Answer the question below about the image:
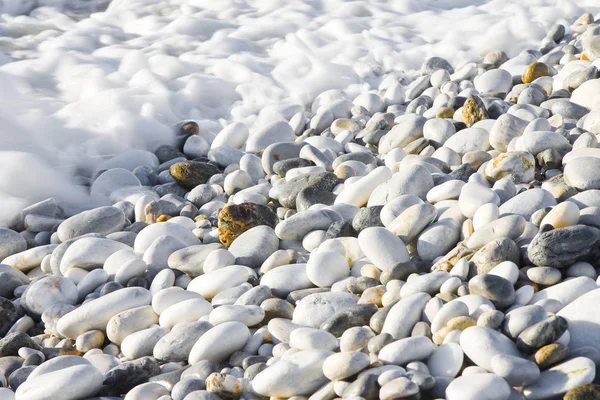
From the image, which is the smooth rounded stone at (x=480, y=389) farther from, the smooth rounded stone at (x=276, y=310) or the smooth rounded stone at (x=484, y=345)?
the smooth rounded stone at (x=276, y=310)

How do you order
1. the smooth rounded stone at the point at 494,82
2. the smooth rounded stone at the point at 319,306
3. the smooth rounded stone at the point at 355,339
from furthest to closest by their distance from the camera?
the smooth rounded stone at the point at 494,82 < the smooth rounded stone at the point at 319,306 < the smooth rounded stone at the point at 355,339

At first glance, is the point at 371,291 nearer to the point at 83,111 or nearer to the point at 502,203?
the point at 502,203

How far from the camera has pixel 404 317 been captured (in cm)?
172

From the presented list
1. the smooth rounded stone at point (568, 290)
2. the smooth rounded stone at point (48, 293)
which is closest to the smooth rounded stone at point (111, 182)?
the smooth rounded stone at point (48, 293)

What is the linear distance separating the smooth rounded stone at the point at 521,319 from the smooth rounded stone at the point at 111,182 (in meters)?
2.07

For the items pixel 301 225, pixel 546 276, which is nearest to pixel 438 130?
pixel 301 225

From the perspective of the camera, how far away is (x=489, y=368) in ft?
4.90

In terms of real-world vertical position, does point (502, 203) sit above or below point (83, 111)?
above

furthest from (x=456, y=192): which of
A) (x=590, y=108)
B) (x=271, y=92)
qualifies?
(x=271, y=92)

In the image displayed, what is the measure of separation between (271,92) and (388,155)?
1.50m

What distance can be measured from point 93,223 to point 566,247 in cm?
180

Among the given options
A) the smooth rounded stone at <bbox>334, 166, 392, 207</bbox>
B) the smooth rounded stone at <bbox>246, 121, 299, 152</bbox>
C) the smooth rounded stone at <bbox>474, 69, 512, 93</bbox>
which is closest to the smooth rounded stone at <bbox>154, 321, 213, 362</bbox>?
the smooth rounded stone at <bbox>334, 166, 392, 207</bbox>

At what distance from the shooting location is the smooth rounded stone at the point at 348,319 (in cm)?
180

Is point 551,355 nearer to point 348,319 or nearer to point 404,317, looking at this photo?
point 404,317
